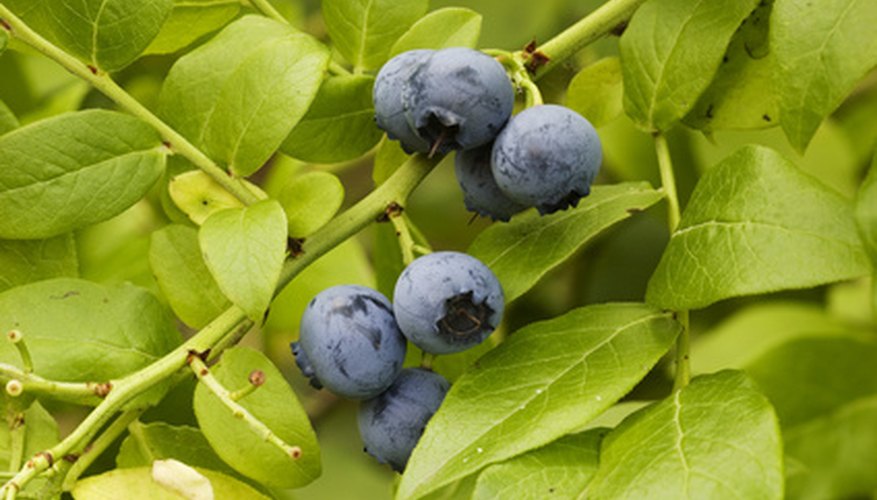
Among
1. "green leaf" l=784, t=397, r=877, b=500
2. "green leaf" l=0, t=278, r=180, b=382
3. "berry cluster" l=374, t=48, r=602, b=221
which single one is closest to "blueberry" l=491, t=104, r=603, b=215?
"berry cluster" l=374, t=48, r=602, b=221

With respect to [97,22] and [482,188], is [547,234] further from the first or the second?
[97,22]

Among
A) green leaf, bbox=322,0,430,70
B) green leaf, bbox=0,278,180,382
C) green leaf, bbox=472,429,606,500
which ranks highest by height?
green leaf, bbox=322,0,430,70

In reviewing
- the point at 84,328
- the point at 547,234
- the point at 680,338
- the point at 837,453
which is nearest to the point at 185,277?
the point at 84,328

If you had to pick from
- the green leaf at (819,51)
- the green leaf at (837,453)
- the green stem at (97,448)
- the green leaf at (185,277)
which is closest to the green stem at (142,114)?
the green leaf at (185,277)

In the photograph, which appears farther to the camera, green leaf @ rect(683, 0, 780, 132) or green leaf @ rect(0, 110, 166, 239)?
green leaf @ rect(683, 0, 780, 132)

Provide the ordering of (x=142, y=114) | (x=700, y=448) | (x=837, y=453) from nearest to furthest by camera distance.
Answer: (x=700, y=448), (x=142, y=114), (x=837, y=453)

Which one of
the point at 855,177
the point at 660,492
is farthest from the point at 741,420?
the point at 855,177

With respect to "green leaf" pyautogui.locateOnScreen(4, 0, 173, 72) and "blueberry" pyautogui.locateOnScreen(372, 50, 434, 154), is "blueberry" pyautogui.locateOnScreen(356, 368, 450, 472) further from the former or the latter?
"green leaf" pyautogui.locateOnScreen(4, 0, 173, 72)
